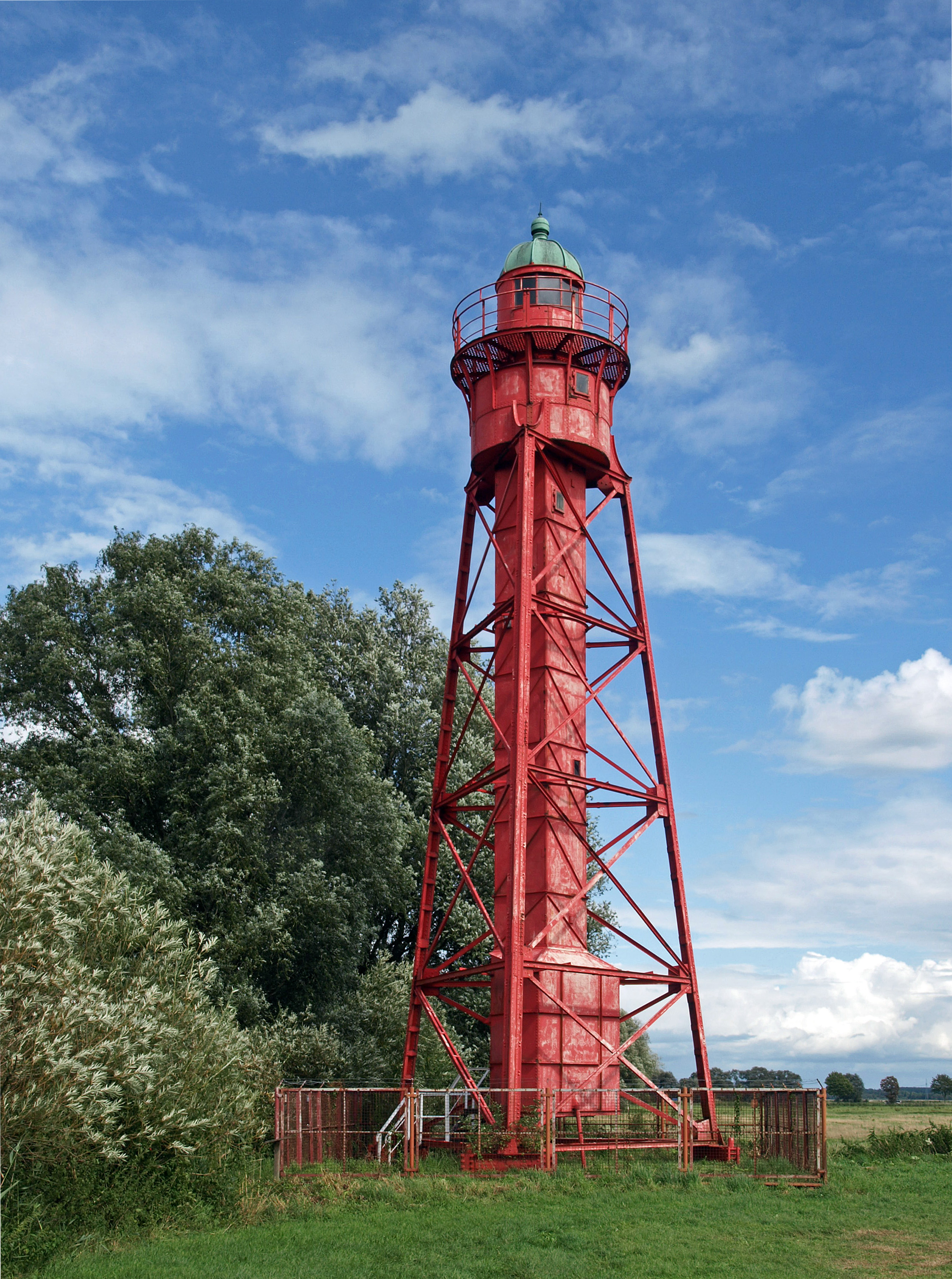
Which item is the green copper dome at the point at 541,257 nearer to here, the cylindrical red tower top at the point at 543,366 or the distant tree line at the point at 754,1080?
the cylindrical red tower top at the point at 543,366

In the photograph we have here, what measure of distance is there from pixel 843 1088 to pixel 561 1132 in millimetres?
85193

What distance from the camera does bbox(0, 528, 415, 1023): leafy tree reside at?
1308 inches

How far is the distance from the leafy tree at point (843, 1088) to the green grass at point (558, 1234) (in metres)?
82.9

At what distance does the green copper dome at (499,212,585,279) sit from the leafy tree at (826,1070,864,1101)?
8329cm

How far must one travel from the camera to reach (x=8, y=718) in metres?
37.3

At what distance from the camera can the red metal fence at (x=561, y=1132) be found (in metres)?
22.0

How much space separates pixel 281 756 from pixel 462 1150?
51.8ft

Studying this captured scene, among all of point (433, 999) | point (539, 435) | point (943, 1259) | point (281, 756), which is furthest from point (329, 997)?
point (943, 1259)

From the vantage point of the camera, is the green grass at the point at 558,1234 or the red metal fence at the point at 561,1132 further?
the red metal fence at the point at 561,1132

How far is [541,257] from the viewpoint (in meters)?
30.8

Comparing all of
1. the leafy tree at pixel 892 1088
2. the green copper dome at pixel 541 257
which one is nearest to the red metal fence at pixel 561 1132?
the green copper dome at pixel 541 257

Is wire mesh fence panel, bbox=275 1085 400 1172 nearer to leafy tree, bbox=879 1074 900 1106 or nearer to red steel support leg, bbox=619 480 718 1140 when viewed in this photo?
red steel support leg, bbox=619 480 718 1140

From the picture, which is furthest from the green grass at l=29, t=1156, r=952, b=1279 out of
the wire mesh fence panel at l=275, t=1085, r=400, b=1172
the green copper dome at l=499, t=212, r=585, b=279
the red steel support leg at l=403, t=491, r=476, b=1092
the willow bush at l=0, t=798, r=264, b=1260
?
the green copper dome at l=499, t=212, r=585, b=279

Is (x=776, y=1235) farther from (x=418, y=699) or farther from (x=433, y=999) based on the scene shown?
(x=418, y=699)
